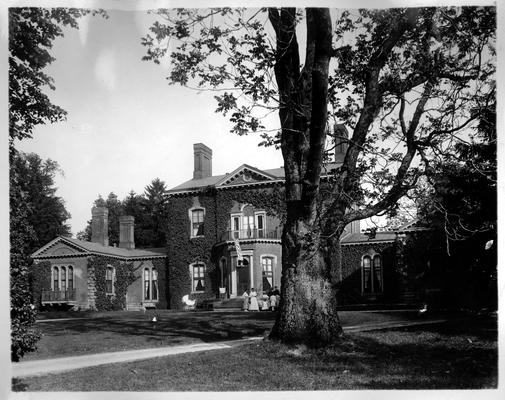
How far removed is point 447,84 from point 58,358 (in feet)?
29.2

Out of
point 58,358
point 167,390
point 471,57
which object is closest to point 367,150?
point 471,57

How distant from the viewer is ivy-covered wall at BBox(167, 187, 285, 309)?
32.1 metres

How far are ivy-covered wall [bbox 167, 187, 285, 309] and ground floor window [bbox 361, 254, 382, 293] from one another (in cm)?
719

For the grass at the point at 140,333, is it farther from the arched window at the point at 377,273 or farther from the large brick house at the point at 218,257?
the arched window at the point at 377,273

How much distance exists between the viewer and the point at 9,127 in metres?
8.16

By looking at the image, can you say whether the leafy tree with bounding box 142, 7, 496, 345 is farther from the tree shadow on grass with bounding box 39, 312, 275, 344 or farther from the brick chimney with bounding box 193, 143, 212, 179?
the brick chimney with bounding box 193, 143, 212, 179

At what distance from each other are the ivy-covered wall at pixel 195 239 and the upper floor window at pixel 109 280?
3371mm

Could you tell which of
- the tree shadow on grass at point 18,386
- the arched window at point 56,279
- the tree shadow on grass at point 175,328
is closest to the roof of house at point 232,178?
the arched window at point 56,279

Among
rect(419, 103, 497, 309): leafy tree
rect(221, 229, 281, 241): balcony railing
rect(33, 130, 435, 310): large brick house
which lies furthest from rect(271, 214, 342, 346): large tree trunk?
rect(221, 229, 281, 241): balcony railing

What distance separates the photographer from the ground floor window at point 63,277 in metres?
26.2

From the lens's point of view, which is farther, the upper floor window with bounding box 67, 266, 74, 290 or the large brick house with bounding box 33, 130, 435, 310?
the large brick house with bounding box 33, 130, 435, 310

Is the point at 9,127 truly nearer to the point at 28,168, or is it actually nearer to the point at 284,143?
the point at 28,168

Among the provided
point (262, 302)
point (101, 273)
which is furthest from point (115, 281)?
point (262, 302)

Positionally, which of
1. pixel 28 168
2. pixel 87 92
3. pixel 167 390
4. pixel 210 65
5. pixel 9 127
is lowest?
pixel 167 390
